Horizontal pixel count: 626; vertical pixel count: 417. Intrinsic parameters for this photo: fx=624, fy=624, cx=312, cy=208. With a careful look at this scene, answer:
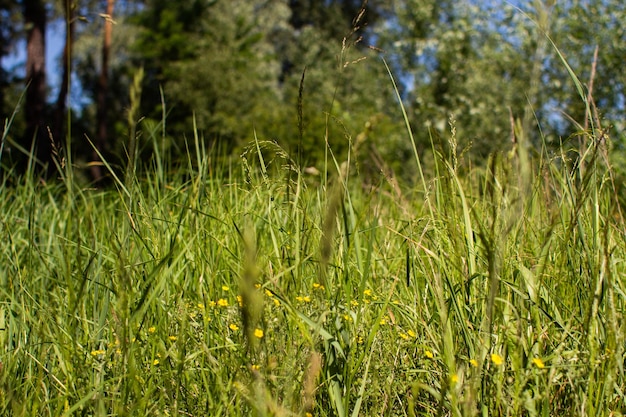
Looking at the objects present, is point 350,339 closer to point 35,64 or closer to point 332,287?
point 332,287

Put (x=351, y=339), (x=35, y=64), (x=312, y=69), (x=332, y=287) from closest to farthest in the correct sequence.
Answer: (x=351, y=339) < (x=332, y=287) < (x=35, y=64) < (x=312, y=69)

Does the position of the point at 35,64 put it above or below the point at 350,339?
below

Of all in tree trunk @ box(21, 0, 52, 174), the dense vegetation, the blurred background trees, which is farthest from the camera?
tree trunk @ box(21, 0, 52, 174)

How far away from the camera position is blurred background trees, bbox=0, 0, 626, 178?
12102mm

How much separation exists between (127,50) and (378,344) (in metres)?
25.7

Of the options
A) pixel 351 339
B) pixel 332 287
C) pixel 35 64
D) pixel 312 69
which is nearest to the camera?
pixel 351 339

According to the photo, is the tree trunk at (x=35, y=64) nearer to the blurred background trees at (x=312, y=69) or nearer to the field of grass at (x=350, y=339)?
the blurred background trees at (x=312, y=69)

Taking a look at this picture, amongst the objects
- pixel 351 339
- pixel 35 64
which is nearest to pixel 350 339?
pixel 351 339

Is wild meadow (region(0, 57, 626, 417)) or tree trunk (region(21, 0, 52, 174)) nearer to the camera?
wild meadow (region(0, 57, 626, 417))

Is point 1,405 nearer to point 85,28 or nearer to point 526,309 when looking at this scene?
point 526,309

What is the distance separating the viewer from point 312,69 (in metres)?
27.6

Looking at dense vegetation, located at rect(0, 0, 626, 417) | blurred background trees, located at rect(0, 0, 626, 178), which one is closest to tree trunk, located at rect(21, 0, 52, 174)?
blurred background trees, located at rect(0, 0, 626, 178)

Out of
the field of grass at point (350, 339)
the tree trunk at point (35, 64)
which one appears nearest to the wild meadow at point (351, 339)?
the field of grass at point (350, 339)

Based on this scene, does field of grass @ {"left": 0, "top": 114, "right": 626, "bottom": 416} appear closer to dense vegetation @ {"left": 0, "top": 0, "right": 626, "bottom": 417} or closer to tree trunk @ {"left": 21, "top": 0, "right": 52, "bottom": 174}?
dense vegetation @ {"left": 0, "top": 0, "right": 626, "bottom": 417}
